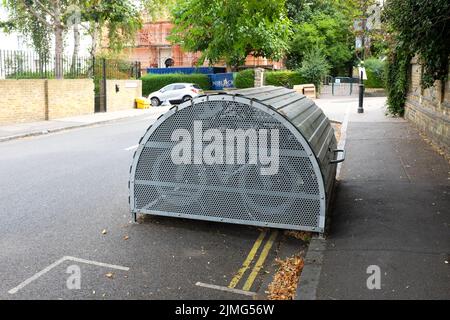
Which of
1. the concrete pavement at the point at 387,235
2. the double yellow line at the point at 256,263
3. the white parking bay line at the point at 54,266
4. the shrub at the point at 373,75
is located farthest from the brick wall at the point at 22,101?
the shrub at the point at 373,75

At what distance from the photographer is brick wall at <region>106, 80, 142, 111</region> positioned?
1062 inches

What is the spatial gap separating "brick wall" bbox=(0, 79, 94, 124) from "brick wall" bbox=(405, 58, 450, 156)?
48.5 feet

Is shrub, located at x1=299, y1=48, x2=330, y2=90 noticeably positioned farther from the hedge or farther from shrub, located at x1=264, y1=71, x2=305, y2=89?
the hedge

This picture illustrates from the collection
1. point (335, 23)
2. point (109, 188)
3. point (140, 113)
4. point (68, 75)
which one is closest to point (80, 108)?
point (68, 75)

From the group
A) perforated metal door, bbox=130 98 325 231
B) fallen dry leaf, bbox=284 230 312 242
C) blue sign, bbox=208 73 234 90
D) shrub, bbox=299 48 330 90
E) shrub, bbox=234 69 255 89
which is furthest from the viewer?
blue sign, bbox=208 73 234 90

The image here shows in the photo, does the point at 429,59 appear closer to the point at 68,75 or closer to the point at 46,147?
the point at 46,147

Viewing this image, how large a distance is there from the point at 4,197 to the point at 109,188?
67.2 inches

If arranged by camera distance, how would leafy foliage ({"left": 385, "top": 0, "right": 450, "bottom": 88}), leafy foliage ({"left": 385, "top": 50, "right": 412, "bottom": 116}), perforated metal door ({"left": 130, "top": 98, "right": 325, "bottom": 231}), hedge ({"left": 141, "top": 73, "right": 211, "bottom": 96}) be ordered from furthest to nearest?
hedge ({"left": 141, "top": 73, "right": 211, "bottom": 96}) → leafy foliage ({"left": 385, "top": 50, "right": 412, "bottom": 116}) → leafy foliage ({"left": 385, "top": 0, "right": 450, "bottom": 88}) → perforated metal door ({"left": 130, "top": 98, "right": 325, "bottom": 231})

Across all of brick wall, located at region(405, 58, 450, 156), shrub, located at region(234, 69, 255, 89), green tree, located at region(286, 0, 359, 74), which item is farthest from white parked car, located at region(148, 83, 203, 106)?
brick wall, located at region(405, 58, 450, 156)

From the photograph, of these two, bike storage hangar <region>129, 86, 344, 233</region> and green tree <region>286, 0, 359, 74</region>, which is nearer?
bike storage hangar <region>129, 86, 344, 233</region>

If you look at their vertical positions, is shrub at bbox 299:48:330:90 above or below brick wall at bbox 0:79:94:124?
above

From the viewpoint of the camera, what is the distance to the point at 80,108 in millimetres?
23938

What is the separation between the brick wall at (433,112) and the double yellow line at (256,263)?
675cm

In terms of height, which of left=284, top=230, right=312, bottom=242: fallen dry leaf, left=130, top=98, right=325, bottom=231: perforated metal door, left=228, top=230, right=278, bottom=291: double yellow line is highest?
left=130, top=98, right=325, bottom=231: perforated metal door
